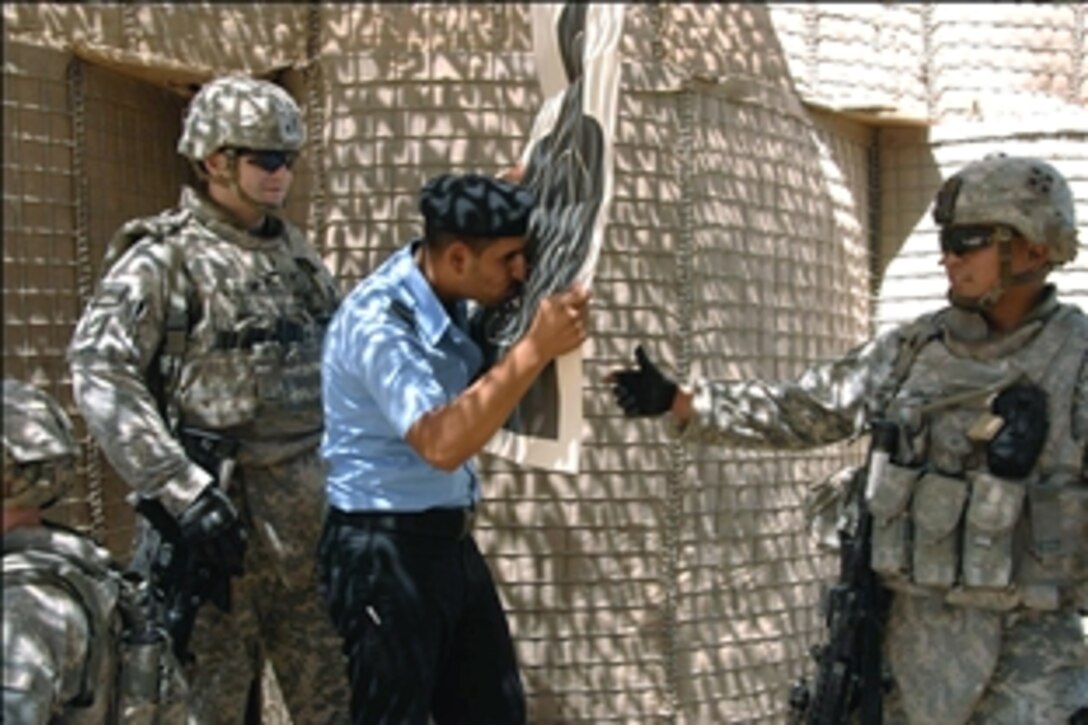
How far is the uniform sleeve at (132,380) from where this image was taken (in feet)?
12.7

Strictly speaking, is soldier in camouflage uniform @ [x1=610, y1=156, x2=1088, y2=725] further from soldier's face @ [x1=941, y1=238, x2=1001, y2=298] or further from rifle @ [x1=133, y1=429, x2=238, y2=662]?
rifle @ [x1=133, y1=429, x2=238, y2=662]

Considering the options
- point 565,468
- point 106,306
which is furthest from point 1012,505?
point 106,306

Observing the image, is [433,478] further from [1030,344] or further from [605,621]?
[605,621]

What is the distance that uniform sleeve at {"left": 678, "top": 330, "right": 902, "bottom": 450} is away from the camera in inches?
150

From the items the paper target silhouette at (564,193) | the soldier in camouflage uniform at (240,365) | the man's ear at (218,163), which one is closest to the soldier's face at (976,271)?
the paper target silhouette at (564,193)

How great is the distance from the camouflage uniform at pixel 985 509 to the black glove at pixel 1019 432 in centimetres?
2

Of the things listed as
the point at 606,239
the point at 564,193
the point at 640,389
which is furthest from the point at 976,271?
the point at 606,239

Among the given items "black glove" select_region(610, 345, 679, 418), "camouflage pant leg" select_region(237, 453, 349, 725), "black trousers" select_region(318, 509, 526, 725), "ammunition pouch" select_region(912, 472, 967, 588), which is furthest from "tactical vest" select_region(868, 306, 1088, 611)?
"camouflage pant leg" select_region(237, 453, 349, 725)

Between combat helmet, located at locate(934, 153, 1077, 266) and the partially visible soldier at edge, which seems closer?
the partially visible soldier at edge

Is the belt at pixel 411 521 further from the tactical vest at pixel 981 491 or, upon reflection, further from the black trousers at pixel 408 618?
the tactical vest at pixel 981 491

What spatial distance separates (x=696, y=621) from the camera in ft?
17.5

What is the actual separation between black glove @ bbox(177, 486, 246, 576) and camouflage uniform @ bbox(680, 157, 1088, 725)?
1162 millimetres

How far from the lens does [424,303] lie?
3.48 metres

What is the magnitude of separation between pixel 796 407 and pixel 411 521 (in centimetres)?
101
